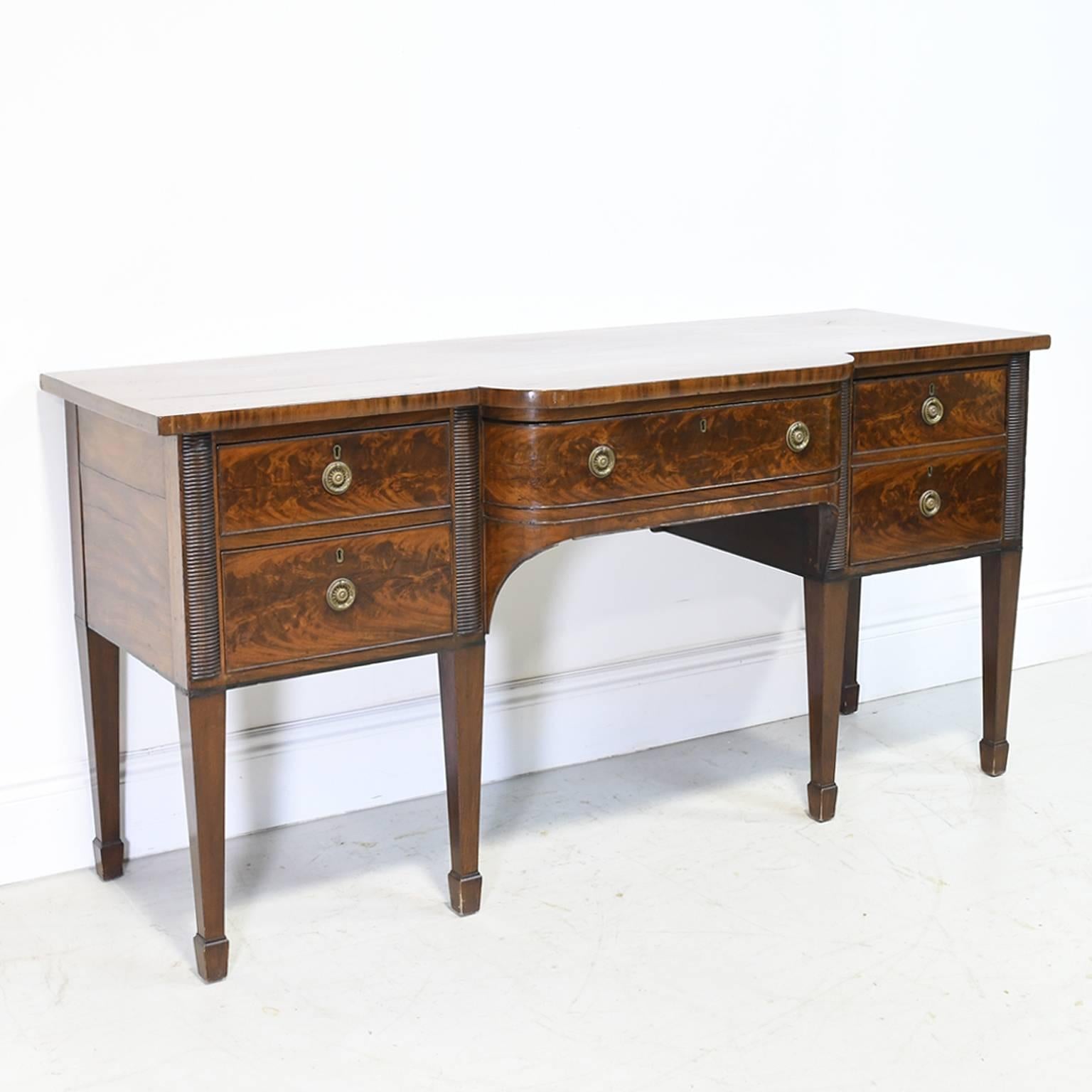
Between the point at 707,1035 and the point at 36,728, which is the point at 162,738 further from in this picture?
the point at 707,1035

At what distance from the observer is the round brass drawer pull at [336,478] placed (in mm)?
2172

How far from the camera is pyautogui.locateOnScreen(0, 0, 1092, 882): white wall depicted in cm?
251

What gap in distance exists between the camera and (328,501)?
2189mm

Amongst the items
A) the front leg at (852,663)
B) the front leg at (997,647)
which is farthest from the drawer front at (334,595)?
the front leg at (852,663)

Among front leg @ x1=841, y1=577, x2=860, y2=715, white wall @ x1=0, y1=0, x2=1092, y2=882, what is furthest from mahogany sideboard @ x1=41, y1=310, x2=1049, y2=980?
front leg @ x1=841, y1=577, x2=860, y2=715

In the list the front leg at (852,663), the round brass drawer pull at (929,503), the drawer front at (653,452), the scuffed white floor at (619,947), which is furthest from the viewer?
A: the front leg at (852,663)

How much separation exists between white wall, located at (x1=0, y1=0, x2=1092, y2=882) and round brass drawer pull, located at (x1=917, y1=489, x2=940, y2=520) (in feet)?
1.88

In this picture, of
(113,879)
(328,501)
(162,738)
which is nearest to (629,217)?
(328,501)

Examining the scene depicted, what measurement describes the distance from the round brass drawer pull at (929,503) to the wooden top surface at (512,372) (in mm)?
245

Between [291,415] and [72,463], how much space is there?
546mm

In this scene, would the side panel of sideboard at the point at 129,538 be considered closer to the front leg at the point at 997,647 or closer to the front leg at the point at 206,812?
the front leg at the point at 206,812

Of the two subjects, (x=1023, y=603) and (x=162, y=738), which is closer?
(x=162, y=738)

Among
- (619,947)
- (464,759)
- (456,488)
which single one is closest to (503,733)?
(464,759)

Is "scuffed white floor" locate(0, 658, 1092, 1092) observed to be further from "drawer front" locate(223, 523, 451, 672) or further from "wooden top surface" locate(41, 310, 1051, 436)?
"wooden top surface" locate(41, 310, 1051, 436)
